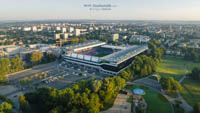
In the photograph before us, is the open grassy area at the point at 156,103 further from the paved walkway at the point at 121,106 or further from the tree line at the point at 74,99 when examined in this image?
the tree line at the point at 74,99

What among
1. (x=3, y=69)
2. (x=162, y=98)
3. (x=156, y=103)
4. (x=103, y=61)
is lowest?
(x=156, y=103)

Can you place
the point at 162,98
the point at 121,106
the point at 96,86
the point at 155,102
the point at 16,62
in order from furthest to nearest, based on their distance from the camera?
the point at 16,62 < the point at 162,98 < the point at 155,102 < the point at 121,106 < the point at 96,86

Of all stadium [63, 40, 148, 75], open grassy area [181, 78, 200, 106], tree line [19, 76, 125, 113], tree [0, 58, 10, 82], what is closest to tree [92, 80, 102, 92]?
tree line [19, 76, 125, 113]

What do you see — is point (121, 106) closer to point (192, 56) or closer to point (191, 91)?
point (191, 91)

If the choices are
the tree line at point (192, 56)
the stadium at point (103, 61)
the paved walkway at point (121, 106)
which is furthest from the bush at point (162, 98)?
the tree line at point (192, 56)

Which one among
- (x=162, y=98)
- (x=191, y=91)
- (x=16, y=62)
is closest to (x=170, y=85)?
(x=162, y=98)

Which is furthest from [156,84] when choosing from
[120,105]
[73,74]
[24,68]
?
[24,68]

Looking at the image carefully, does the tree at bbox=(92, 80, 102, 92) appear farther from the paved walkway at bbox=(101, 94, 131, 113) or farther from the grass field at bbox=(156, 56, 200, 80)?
the grass field at bbox=(156, 56, 200, 80)
